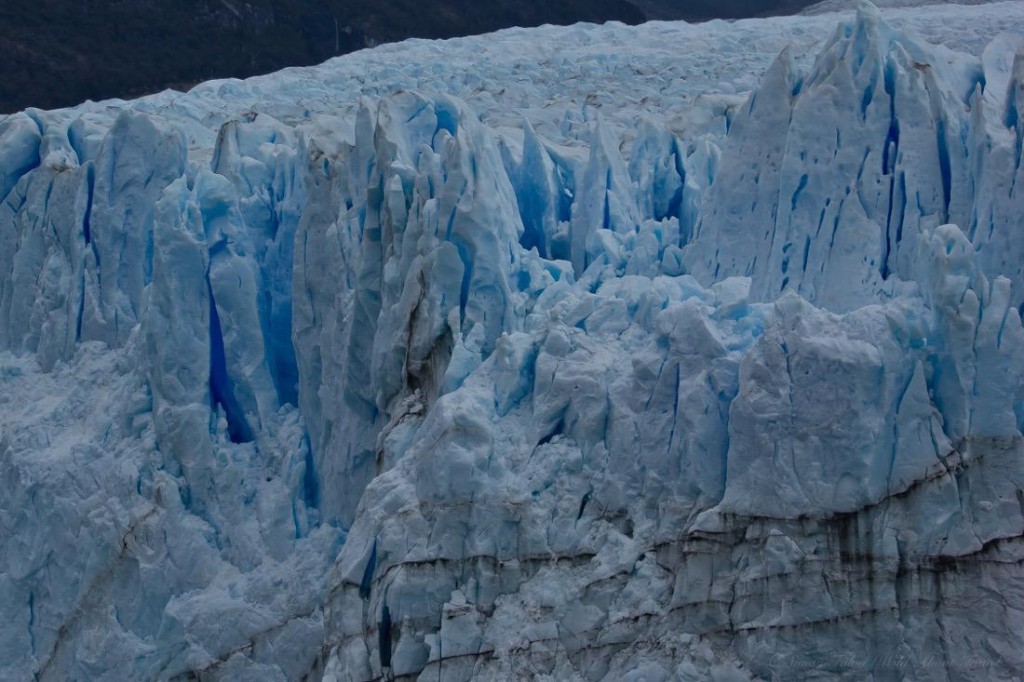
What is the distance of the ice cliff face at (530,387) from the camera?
282 inches

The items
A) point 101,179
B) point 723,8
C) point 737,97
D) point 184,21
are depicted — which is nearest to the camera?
point 101,179

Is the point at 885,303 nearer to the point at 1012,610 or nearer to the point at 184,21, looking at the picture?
the point at 1012,610

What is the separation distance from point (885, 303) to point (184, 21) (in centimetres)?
1867

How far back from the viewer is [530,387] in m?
8.42

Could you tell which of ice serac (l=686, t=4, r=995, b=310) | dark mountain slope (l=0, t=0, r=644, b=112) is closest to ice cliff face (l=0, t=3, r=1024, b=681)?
ice serac (l=686, t=4, r=995, b=310)

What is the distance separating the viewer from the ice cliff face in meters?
7.16

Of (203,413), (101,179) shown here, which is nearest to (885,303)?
(203,413)

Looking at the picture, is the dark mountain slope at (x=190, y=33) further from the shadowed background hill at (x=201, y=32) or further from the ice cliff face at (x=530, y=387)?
the ice cliff face at (x=530, y=387)

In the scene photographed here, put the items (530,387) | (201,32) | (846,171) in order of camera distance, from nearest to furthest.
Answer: (530,387) < (846,171) < (201,32)

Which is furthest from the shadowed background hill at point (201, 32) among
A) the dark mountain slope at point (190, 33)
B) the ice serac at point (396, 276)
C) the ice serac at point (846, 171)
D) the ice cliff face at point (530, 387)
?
the ice serac at point (846, 171)

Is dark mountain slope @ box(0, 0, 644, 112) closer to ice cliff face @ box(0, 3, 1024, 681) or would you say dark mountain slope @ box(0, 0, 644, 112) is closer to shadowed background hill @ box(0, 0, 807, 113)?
shadowed background hill @ box(0, 0, 807, 113)

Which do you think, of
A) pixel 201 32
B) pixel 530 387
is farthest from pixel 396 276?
pixel 201 32

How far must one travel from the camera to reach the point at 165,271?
10.7 m

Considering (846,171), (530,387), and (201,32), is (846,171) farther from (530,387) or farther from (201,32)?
(201,32)
